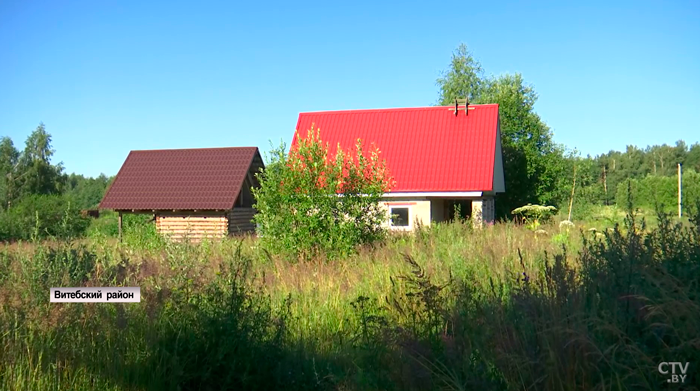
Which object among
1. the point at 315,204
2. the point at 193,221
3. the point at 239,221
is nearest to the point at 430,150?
the point at 239,221

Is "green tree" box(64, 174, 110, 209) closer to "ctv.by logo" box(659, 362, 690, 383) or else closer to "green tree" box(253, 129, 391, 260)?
"green tree" box(253, 129, 391, 260)

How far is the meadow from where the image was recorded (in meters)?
3.81

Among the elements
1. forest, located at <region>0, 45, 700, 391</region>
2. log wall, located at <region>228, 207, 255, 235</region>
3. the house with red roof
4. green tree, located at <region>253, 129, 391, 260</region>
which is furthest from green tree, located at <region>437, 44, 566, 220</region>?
forest, located at <region>0, 45, 700, 391</region>

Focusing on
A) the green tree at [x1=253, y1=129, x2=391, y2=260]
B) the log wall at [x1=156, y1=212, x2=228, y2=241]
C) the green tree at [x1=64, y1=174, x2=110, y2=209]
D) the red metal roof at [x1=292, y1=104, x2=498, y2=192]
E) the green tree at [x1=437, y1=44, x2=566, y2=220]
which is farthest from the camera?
the green tree at [x1=64, y1=174, x2=110, y2=209]

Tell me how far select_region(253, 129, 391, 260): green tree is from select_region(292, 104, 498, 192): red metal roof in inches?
415

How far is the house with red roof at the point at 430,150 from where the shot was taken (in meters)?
24.7

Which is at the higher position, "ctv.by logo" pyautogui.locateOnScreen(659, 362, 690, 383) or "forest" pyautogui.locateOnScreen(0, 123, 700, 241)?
"forest" pyautogui.locateOnScreen(0, 123, 700, 241)

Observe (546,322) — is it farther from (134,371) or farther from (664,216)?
(134,371)

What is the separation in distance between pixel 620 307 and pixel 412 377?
1682 mm

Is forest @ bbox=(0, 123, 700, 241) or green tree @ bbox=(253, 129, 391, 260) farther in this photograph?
green tree @ bbox=(253, 129, 391, 260)

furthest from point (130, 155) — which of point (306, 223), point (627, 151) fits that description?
point (627, 151)

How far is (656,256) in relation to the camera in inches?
208

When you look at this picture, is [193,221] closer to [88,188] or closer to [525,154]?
[525,154]

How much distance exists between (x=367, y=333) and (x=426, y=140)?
71.7 feet
